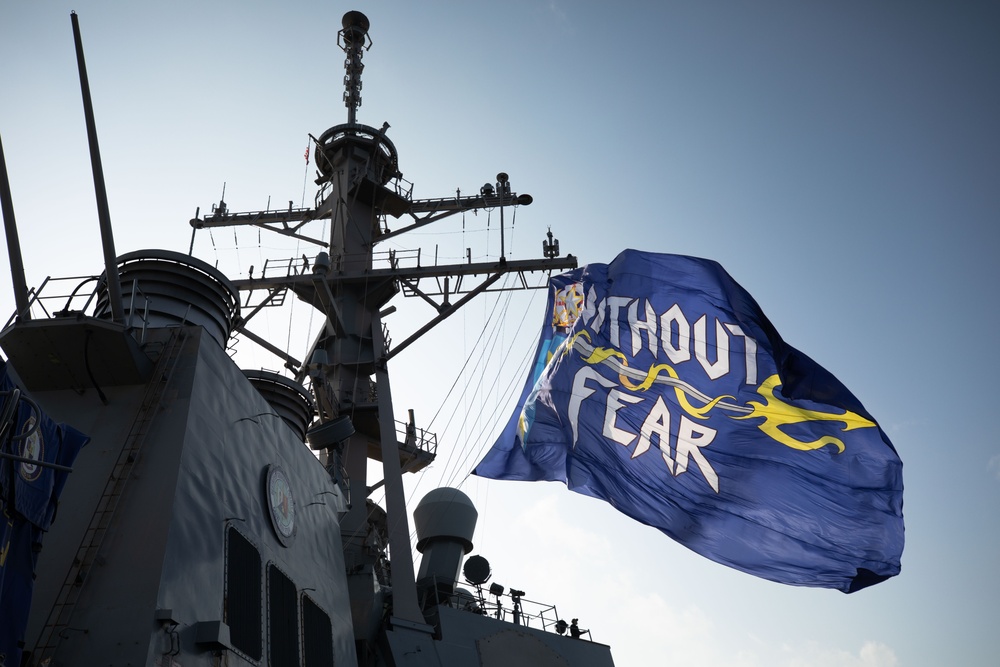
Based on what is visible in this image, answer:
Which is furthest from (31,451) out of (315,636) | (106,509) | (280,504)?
(315,636)

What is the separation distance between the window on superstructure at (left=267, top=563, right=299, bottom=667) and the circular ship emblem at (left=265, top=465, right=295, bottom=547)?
379 millimetres

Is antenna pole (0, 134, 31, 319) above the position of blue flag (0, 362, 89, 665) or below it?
above

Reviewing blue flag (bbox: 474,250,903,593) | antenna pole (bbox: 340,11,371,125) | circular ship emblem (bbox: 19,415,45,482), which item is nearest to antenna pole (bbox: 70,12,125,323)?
circular ship emblem (bbox: 19,415,45,482)

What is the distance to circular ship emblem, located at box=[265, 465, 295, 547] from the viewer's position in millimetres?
7379

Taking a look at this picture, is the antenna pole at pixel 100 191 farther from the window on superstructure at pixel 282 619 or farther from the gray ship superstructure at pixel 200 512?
the window on superstructure at pixel 282 619

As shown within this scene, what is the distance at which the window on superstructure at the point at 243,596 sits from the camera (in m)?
6.06

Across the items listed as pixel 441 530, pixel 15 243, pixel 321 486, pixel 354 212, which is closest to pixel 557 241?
pixel 354 212

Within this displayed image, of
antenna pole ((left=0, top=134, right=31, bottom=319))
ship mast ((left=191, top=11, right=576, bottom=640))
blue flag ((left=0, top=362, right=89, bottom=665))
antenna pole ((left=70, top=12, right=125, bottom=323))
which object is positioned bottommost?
blue flag ((left=0, top=362, right=89, bottom=665))

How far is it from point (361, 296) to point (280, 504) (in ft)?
28.1

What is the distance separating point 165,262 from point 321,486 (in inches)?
112

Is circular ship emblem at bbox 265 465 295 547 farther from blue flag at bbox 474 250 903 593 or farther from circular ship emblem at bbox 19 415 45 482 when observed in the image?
circular ship emblem at bbox 19 415 45 482

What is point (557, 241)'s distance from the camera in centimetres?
1573

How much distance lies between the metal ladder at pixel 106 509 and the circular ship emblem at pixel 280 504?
134 centimetres

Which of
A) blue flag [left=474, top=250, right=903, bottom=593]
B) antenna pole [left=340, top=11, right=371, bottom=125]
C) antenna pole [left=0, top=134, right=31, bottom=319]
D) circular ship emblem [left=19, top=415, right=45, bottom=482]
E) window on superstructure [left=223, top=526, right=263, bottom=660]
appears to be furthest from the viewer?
antenna pole [left=340, top=11, right=371, bottom=125]
